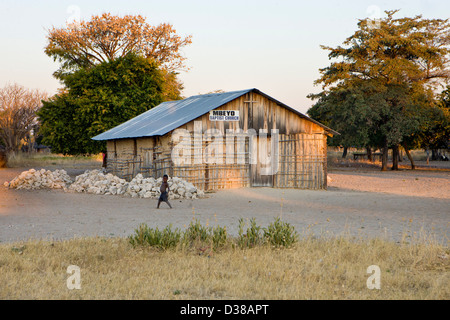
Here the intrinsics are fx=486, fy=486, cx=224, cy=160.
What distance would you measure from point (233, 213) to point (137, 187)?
275 inches

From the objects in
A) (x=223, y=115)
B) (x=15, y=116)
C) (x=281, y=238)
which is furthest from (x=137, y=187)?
(x=15, y=116)

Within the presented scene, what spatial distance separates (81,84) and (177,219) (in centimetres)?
2457

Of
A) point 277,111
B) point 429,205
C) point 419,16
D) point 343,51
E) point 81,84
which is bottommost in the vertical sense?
point 429,205

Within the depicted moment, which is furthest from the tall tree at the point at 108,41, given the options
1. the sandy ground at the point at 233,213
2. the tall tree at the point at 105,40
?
the sandy ground at the point at 233,213

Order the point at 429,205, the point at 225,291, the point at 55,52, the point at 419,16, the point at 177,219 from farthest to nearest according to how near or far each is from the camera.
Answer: the point at 55,52 → the point at 419,16 → the point at 429,205 → the point at 177,219 → the point at 225,291

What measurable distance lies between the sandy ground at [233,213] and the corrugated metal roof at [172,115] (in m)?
3.64

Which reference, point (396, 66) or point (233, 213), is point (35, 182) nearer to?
point (233, 213)

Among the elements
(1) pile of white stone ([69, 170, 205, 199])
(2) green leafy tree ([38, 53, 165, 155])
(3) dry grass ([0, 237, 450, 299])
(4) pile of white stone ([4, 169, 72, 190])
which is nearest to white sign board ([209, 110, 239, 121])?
(1) pile of white stone ([69, 170, 205, 199])

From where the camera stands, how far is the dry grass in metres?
6.68

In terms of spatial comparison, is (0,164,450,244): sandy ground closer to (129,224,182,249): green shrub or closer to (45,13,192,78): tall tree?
(129,224,182,249): green shrub
